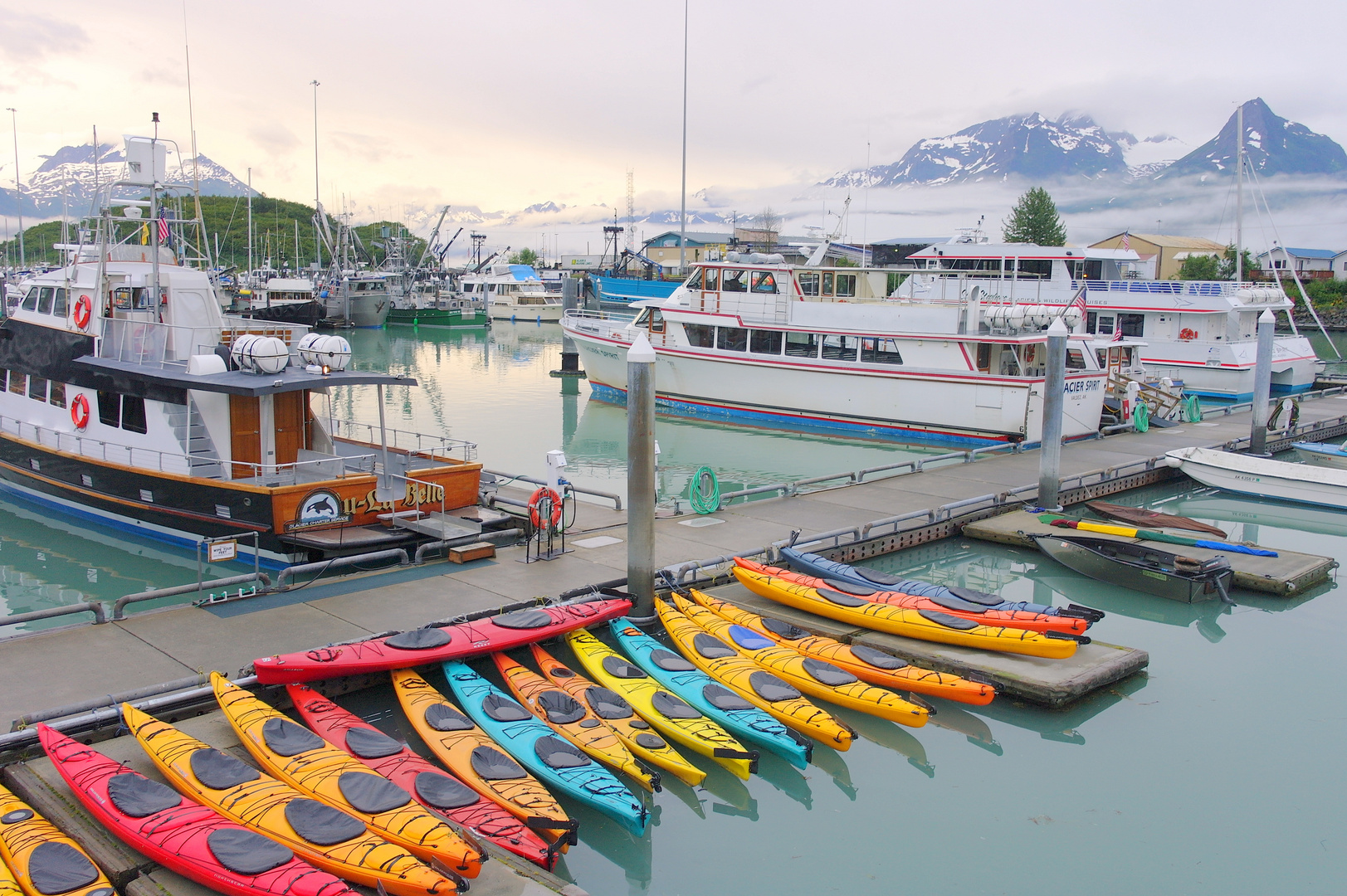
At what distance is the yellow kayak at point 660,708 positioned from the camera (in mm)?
8820

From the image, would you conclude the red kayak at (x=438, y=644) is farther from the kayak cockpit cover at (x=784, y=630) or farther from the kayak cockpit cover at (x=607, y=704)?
the kayak cockpit cover at (x=784, y=630)

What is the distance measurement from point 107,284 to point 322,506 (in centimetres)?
703

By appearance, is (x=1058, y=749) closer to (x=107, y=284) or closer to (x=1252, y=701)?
(x=1252, y=701)

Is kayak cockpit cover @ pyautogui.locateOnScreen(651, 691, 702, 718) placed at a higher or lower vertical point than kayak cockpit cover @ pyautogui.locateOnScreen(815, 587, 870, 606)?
lower

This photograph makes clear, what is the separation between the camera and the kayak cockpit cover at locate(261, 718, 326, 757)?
7941 mm

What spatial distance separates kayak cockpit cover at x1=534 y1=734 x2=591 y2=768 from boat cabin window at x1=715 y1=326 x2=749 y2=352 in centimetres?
2449

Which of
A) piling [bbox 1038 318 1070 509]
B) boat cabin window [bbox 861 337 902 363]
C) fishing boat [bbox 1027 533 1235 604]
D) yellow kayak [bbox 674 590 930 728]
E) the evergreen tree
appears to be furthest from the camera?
the evergreen tree

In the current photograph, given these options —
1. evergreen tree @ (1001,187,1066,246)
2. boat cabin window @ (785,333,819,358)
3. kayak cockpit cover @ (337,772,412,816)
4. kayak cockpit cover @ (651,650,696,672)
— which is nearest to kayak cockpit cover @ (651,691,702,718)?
kayak cockpit cover @ (651,650,696,672)

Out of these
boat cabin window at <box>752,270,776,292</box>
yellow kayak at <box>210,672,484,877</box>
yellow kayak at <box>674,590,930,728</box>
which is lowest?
yellow kayak at <box>674,590,930,728</box>

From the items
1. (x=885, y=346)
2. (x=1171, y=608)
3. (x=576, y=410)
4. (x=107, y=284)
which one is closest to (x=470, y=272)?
(x=576, y=410)

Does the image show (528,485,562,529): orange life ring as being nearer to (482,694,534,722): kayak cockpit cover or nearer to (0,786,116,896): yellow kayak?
(482,694,534,722): kayak cockpit cover

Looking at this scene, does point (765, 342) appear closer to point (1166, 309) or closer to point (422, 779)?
point (1166, 309)

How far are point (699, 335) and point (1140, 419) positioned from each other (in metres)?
14.3

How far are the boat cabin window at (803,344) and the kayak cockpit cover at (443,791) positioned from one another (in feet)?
80.7
